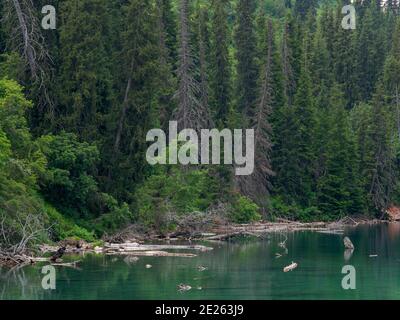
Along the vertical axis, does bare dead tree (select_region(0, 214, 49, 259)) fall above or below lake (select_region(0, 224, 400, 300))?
above

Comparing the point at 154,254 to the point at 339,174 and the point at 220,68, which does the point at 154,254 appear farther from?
the point at 339,174

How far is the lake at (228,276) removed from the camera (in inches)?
1224

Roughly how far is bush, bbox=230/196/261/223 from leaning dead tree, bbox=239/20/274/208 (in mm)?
3291

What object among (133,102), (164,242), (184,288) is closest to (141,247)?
(164,242)

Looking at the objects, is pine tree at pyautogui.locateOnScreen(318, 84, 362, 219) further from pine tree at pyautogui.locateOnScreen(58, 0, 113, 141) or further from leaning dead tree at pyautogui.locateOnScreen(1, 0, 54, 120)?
leaning dead tree at pyautogui.locateOnScreen(1, 0, 54, 120)

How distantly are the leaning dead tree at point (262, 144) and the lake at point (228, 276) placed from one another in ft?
59.2

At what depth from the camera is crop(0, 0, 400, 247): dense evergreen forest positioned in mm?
45781

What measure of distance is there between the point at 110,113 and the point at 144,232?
7.19 m

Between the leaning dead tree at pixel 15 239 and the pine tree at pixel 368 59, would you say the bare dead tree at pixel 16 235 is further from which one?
the pine tree at pixel 368 59

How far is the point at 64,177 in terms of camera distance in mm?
45188

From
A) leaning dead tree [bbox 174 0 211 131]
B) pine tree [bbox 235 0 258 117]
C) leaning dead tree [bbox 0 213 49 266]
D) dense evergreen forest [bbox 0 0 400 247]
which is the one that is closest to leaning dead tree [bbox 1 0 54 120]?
dense evergreen forest [bbox 0 0 400 247]

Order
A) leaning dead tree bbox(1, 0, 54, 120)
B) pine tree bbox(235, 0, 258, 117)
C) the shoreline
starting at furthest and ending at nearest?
pine tree bbox(235, 0, 258, 117) → leaning dead tree bbox(1, 0, 54, 120) → the shoreline

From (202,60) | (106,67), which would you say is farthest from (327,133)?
(106,67)

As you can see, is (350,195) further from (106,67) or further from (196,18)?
(106,67)
